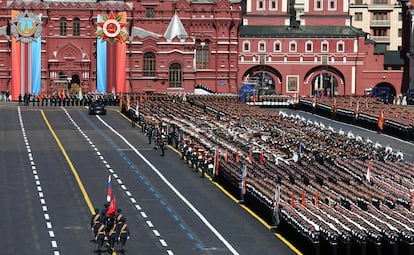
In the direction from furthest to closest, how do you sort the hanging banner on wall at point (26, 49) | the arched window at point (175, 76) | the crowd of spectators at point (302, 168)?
1. the arched window at point (175, 76)
2. the hanging banner on wall at point (26, 49)
3. the crowd of spectators at point (302, 168)

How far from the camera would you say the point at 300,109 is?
442 feet

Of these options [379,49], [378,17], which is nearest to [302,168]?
[379,49]

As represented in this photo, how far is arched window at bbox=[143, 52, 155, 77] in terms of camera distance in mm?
156000

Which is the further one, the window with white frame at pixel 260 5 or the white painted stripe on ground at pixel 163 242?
the window with white frame at pixel 260 5

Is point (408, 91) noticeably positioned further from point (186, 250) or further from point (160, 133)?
point (186, 250)

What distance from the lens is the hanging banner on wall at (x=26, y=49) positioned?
151250 millimetres

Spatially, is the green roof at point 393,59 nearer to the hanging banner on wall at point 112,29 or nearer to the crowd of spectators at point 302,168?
the hanging banner on wall at point 112,29

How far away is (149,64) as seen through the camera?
513 ft

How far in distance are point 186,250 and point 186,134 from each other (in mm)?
36673

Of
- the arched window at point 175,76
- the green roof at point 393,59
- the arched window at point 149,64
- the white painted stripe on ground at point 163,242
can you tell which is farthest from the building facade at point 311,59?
the white painted stripe on ground at point 163,242

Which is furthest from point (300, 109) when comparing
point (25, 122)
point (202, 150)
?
point (202, 150)

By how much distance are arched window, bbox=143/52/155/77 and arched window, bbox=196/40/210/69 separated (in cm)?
777

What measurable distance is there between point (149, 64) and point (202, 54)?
29.4 ft

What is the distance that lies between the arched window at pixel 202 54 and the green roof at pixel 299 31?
6156 mm
